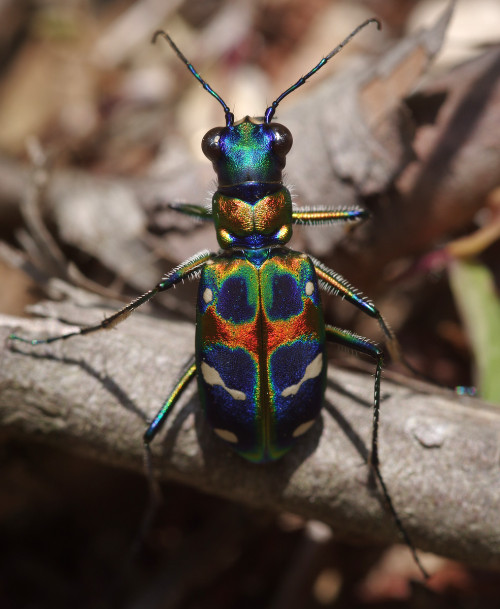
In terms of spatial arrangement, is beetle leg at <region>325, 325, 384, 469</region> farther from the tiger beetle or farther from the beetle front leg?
the beetle front leg

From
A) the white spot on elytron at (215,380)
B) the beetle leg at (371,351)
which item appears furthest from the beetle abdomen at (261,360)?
the beetle leg at (371,351)

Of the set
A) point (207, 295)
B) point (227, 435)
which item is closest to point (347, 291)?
point (207, 295)

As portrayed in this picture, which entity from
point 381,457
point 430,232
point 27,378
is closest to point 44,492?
point 27,378

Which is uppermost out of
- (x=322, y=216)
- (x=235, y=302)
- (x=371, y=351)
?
(x=322, y=216)

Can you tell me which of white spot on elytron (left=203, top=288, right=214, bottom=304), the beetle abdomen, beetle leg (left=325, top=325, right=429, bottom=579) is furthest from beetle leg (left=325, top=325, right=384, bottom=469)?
white spot on elytron (left=203, top=288, right=214, bottom=304)

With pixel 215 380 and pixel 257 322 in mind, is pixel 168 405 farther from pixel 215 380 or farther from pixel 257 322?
pixel 257 322

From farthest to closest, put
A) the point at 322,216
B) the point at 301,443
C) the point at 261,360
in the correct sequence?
the point at 322,216
the point at 301,443
the point at 261,360
